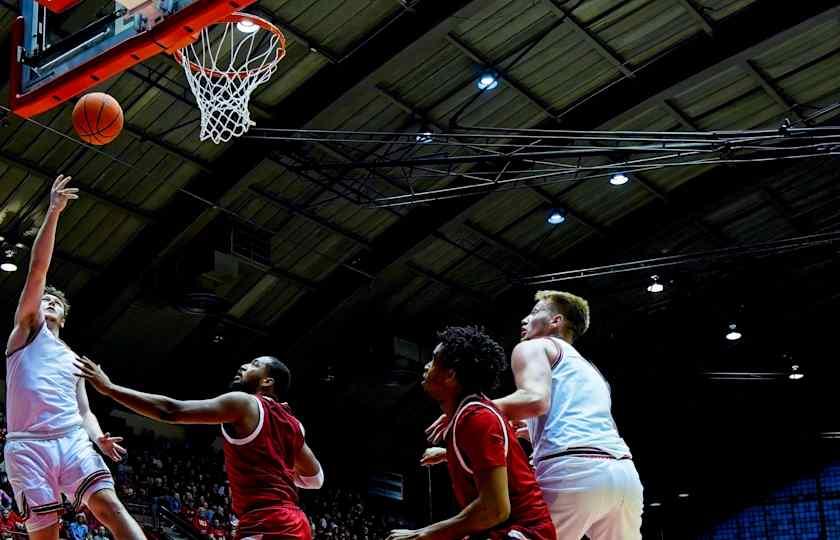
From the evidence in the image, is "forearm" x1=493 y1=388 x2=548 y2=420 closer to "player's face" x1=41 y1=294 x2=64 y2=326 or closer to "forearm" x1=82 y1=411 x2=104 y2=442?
"forearm" x1=82 y1=411 x2=104 y2=442

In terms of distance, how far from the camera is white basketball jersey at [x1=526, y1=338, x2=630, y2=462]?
5832mm

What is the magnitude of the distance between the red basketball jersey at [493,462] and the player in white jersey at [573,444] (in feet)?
1.08

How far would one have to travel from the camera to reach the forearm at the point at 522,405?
5297 millimetres

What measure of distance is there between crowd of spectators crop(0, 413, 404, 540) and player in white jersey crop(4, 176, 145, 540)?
32.1ft

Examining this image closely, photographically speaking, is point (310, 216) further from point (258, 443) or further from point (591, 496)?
point (591, 496)

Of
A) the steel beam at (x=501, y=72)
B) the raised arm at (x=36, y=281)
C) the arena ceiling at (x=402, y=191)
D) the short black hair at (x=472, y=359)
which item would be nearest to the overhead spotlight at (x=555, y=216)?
the arena ceiling at (x=402, y=191)

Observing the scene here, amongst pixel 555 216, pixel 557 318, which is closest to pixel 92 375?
pixel 557 318

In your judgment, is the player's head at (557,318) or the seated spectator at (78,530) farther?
the seated spectator at (78,530)

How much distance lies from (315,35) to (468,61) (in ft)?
9.47

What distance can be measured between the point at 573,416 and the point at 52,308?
3.53 meters

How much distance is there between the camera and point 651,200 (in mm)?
25484

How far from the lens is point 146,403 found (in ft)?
17.5

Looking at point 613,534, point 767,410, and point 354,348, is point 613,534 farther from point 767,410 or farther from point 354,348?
point 767,410

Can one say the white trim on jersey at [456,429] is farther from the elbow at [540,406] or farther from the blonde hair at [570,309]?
the blonde hair at [570,309]
